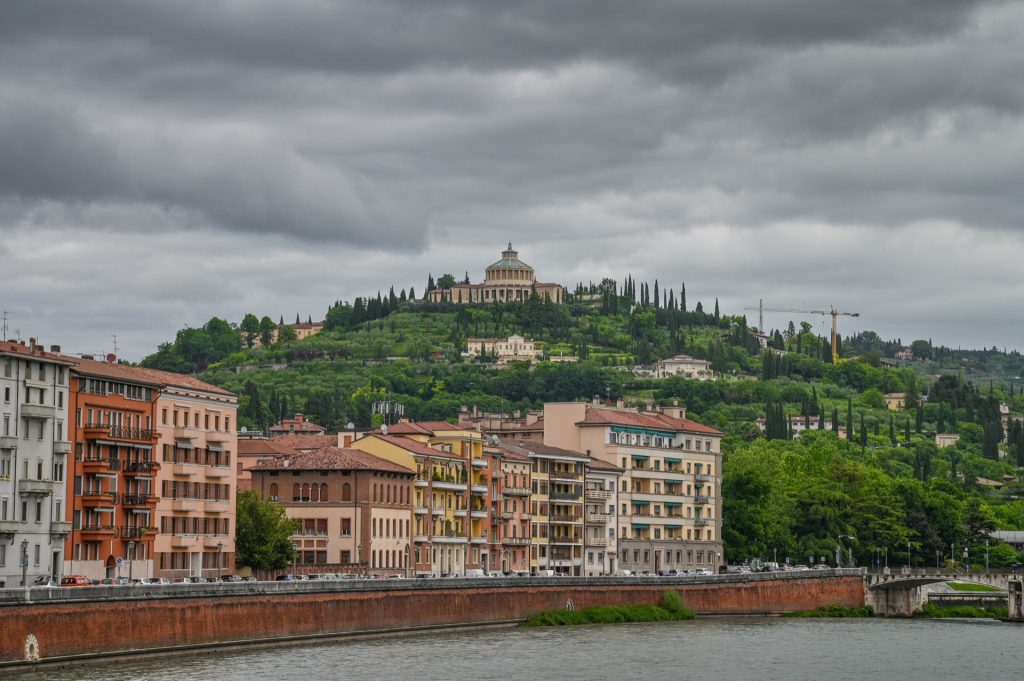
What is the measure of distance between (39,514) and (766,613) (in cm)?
6231

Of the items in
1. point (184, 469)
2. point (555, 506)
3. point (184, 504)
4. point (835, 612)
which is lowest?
point (835, 612)

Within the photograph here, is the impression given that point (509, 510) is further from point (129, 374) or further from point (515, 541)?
point (129, 374)

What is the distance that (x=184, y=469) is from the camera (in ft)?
369

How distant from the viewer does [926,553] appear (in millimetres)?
182625

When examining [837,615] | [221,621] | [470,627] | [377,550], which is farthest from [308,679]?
[837,615]

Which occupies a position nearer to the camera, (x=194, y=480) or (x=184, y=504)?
(x=184, y=504)

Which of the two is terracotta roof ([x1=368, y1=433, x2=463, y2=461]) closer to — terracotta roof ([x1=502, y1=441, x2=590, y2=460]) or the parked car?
terracotta roof ([x1=502, y1=441, x2=590, y2=460])

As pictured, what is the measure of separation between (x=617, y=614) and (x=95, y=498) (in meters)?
38.2

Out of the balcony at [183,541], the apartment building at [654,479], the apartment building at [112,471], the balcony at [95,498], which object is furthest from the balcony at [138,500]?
the apartment building at [654,479]

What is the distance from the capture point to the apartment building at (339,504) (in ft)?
407

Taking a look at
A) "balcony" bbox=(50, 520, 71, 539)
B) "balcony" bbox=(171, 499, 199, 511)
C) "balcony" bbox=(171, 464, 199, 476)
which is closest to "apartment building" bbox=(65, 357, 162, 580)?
"balcony" bbox=(50, 520, 71, 539)

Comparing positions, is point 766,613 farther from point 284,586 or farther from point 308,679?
point 308,679

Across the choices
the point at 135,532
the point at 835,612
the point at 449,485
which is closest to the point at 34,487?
the point at 135,532

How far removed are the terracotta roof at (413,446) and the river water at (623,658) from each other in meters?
19.9
